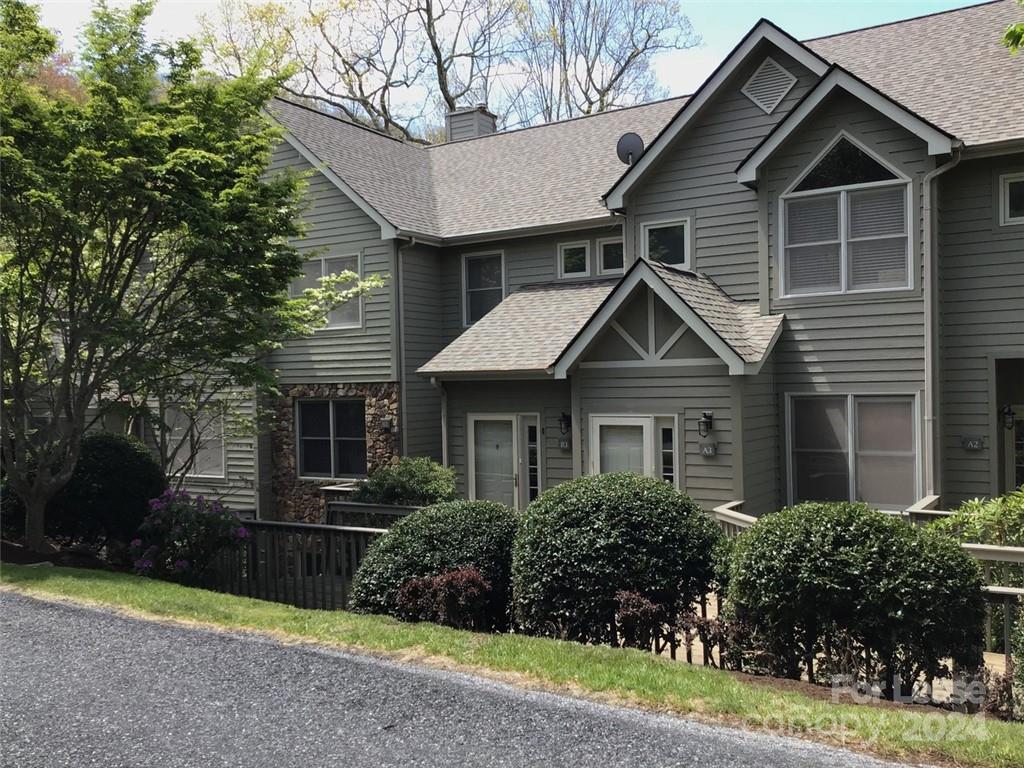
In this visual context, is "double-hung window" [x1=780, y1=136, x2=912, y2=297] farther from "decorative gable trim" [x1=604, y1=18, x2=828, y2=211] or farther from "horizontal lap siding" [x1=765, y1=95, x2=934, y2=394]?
"decorative gable trim" [x1=604, y1=18, x2=828, y2=211]

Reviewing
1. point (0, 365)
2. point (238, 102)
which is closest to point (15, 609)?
point (0, 365)

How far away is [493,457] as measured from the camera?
1408 centimetres

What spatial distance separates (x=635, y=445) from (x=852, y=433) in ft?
9.88

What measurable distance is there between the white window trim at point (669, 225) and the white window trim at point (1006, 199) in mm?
4218

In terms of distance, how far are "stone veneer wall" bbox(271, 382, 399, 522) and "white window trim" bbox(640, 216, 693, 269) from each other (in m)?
5.46

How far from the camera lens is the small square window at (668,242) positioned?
43.7 feet

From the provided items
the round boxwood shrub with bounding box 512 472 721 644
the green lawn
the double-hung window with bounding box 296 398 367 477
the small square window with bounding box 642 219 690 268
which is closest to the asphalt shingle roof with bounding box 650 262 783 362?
the small square window with bounding box 642 219 690 268

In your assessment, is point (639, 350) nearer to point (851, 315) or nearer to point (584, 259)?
point (851, 315)

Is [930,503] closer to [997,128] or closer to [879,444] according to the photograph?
[879,444]

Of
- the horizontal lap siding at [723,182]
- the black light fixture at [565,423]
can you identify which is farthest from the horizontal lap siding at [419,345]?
the horizontal lap siding at [723,182]

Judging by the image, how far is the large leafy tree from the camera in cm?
988

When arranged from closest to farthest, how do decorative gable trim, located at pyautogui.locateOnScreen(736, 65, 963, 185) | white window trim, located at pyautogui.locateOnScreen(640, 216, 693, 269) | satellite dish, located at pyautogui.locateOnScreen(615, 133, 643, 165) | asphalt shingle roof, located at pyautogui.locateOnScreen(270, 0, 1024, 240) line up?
decorative gable trim, located at pyautogui.locateOnScreen(736, 65, 963, 185) → asphalt shingle roof, located at pyautogui.locateOnScreen(270, 0, 1024, 240) → white window trim, located at pyautogui.locateOnScreen(640, 216, 693, 269) → satellite dish, located at pyautogui.locateOnScreen(615, 133, 643, 165)

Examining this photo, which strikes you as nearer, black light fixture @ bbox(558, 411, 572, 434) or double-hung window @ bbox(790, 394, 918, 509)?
double-hung window @ bbox(790, 394, 918, 509)

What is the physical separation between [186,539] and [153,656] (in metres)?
3.76
